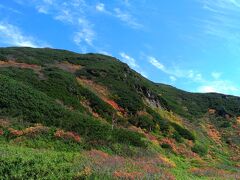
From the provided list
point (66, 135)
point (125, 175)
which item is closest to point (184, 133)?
point (66, 135)

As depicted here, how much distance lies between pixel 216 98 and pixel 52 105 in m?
66.4

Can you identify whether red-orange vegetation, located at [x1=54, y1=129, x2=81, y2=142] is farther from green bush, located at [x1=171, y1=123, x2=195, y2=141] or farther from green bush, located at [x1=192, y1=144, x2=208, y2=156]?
green bush, located at [x1=171, y1=123, x2=195, y2=141]

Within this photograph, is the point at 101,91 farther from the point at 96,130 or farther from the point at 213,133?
the point at 213,133

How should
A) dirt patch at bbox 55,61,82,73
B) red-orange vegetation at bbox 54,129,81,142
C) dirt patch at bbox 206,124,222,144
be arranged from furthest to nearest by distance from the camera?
dirt patch at bbox 206,124,222,144 < dirt patch at bbox 55,61,82,73 < red-orange vegetation at bbox 54,129,81,142

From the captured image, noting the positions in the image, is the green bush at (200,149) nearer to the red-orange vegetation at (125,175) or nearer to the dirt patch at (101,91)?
the dirt patch at (101,91)

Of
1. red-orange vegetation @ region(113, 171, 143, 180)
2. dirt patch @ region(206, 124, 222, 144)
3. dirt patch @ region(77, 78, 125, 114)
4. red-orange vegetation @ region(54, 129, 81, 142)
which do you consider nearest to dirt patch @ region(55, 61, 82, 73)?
dirt patch @ region(77, 78, 125, 114)

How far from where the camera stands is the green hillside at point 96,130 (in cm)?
2133

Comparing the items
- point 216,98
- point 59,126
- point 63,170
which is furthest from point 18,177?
point 216,98

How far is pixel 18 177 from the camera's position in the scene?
16844 millimetres

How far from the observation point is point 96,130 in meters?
34.8

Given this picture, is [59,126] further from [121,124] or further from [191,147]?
[191,147]

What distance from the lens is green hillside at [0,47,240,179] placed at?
21.3m

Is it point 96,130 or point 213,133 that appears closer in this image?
point 96,130

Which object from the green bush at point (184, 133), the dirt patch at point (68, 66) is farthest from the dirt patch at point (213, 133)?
the dirt patch at point (68, 66)
